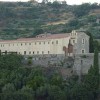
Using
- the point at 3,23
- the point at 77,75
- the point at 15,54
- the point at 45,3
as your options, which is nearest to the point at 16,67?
the point at 15,54

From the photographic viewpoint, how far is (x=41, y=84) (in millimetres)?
54312

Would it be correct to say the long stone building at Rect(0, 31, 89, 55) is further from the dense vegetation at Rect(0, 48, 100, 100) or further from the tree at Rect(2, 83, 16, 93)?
the tree at Rect(2, 83, 16, 93)

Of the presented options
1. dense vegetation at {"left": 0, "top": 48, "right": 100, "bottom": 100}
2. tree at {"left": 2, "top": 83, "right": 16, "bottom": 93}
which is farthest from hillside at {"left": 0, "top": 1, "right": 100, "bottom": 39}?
tree at {"left": 2, "top": 83, "right": 16, "bottom": 93}

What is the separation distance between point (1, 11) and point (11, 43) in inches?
1524

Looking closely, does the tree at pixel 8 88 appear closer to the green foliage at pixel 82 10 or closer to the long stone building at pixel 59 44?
the long stone building at pixel 59 44

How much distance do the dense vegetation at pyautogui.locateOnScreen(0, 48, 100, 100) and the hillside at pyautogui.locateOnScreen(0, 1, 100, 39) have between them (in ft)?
84.3

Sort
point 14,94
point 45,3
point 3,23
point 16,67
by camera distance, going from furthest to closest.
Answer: point 45,3 → point 3,23 → point 16,67 → point 14,94

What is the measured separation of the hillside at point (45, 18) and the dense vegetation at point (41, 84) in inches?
1012

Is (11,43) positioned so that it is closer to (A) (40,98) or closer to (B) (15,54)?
(B) (15,54)

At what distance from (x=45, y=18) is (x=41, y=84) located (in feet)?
168

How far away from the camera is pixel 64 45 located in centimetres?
6038

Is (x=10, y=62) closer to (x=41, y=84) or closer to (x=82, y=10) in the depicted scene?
(x=41, y=84)

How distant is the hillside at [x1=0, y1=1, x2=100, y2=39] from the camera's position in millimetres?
90000

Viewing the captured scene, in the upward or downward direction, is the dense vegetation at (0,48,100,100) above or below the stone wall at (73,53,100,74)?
below
